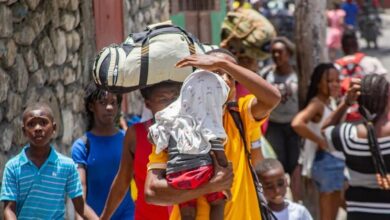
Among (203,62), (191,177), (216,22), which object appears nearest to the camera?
(191,177)

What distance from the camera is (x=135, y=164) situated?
5.39 m

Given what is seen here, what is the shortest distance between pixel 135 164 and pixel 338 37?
13.5 m

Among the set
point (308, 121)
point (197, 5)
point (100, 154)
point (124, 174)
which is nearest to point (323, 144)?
point (308, 121)

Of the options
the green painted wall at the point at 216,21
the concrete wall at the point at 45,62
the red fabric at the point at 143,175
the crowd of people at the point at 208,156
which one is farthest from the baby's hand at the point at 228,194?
the green painted wall at the point at 216,21

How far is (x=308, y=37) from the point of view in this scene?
9.48m

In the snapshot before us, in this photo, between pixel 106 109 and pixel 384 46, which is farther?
pixel 384 46

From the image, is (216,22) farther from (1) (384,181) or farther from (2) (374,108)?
(1) (384,181)

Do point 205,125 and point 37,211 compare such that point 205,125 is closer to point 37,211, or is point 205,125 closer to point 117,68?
point 117,68

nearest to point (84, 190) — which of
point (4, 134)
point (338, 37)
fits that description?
point (4, 134)

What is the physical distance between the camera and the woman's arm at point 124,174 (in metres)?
5.45

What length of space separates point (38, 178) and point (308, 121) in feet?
10.5

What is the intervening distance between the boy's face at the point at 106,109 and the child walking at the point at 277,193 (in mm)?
1020

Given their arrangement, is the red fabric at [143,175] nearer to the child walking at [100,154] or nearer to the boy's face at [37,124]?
the boy's face at [37,124]

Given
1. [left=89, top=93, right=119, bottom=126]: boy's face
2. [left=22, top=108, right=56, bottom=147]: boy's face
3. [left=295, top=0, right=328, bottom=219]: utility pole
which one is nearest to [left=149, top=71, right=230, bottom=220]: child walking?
[left=22, top=108, right=56, bottom=147]: boy's face
